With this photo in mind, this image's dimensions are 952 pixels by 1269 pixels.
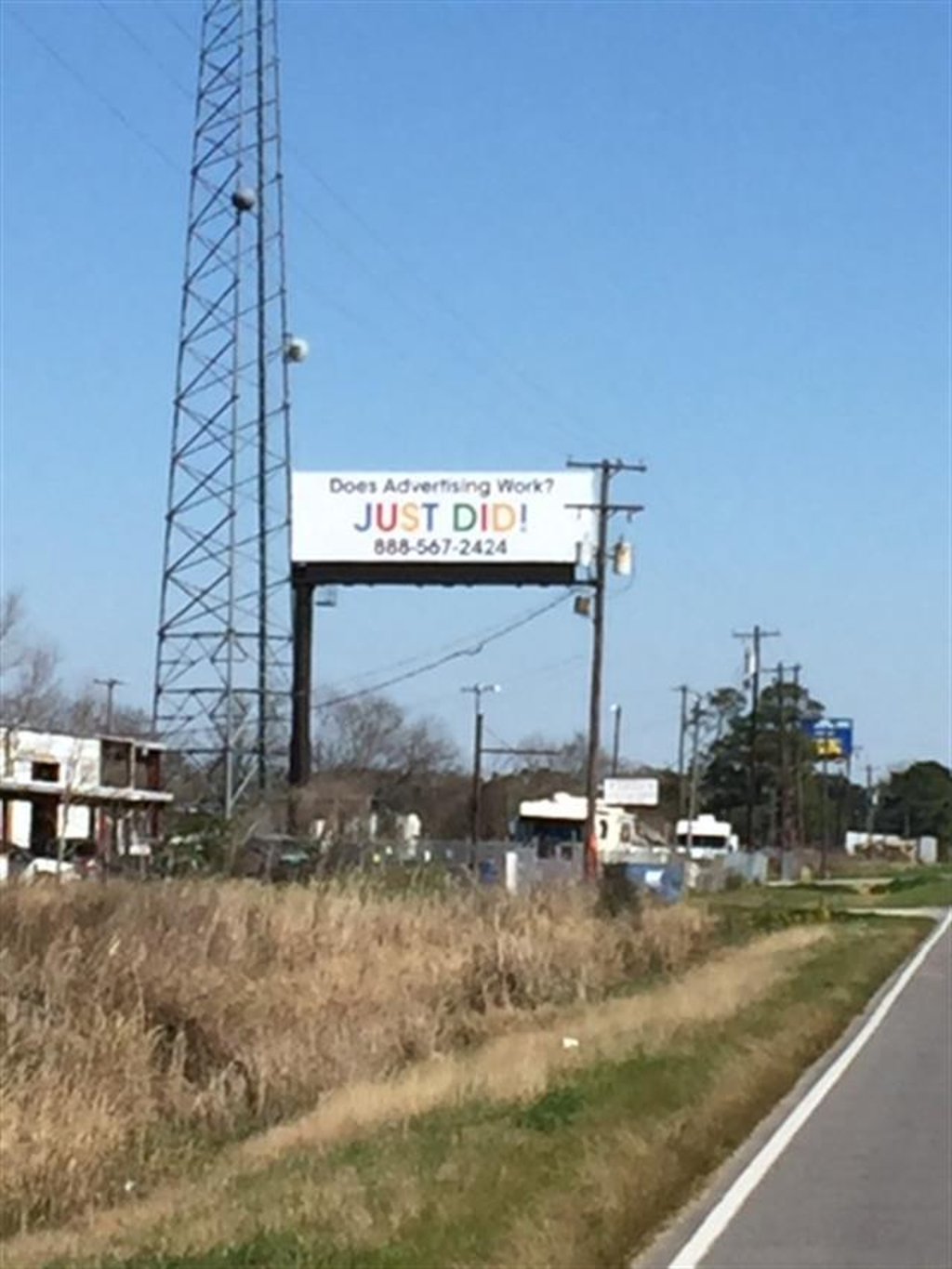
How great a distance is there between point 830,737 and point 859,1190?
335 feet

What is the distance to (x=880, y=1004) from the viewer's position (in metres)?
32.8

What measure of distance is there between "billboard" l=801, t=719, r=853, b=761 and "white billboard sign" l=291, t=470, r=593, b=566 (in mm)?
52375

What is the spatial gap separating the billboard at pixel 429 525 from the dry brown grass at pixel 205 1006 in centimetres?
2966

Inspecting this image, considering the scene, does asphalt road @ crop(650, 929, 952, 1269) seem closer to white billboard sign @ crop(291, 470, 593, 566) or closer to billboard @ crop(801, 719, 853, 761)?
white billboard sign @ crop(291, 470, 593, 566)

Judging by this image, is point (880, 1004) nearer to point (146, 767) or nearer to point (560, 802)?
point (146, 767)

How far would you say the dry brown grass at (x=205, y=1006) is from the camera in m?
18.3

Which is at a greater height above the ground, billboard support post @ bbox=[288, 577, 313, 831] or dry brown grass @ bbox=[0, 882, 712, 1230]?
billboard support post @ bbox=[288, 577, 313, 831]

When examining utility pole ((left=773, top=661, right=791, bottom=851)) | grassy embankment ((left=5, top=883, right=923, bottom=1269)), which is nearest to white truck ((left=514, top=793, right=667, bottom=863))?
utility pole ((left=773, top=661, right=791, bottom=851))

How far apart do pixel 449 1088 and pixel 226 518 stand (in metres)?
36.6

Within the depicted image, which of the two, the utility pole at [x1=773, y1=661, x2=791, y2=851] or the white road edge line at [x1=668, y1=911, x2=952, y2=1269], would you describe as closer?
the white road edge line at [x1=668, y1=911, x2=952, y2=1269]

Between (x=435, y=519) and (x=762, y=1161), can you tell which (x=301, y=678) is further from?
(x=762, y=1161)

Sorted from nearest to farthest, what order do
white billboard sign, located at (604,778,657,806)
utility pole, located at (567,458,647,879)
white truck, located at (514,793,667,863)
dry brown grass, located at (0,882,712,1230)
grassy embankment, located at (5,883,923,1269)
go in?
grassy embankment, located at (5,883,923,1269) → dry brown grass, located at (0,882,712,1230) → utility pole, located at (567,458,647,879) → white truck, located at (514,793,667,863) → white billboard sign, located at (604,778,657,806)

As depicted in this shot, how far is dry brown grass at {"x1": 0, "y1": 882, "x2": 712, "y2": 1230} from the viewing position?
60.0 ft

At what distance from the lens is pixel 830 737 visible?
379 feet
